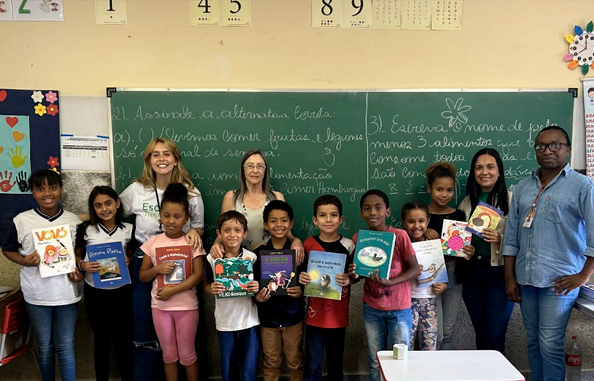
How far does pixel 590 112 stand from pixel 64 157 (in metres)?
3.95

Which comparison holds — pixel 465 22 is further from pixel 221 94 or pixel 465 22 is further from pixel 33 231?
pixel 33 231

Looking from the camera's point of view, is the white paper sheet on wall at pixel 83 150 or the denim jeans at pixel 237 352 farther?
the white paper sheet on wall at pixel 83 150

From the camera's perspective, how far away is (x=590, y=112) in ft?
9.86

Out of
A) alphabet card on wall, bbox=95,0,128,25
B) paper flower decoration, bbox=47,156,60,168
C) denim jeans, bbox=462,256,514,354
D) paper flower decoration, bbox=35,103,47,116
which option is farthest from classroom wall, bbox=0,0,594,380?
denim jeans, bbox=462,256,514,354

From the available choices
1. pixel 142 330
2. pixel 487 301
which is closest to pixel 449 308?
pixel 487 301

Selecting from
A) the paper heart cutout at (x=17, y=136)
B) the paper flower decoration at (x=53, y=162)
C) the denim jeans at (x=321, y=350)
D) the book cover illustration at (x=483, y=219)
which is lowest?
the denim jeans at (x=321, y=350)

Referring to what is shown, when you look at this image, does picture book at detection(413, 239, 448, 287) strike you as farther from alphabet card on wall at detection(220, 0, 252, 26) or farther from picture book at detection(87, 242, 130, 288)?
alphabet card on wall at detection(220, 0, 252, 26)

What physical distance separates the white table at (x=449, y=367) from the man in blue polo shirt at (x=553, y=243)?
76 centimetres

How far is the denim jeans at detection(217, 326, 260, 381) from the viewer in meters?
2.39

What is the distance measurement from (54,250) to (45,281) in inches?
8.3

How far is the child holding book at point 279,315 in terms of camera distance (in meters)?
2.38

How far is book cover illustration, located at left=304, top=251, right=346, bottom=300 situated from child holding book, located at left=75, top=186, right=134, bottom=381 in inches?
47.7

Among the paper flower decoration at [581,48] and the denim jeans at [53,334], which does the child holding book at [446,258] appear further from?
the denim jeans at [53,334]

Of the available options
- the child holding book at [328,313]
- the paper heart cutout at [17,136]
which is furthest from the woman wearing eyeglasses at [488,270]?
the paper heart cutout at [17,136]
